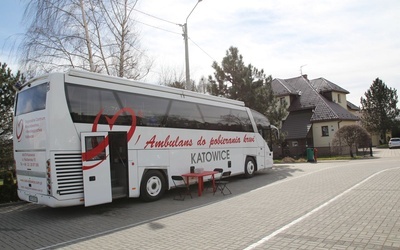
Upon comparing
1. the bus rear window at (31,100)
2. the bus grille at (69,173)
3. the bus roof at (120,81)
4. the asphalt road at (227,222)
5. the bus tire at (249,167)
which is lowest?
the asphalt road at (227,222)

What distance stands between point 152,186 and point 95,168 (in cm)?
237

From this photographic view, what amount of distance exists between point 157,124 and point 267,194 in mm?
4395

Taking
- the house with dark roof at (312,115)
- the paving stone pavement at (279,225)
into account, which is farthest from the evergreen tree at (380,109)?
the paving stone pavement at (279,225)

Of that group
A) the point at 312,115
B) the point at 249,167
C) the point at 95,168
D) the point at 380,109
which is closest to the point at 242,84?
the point at 249,167

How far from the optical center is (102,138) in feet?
29.4

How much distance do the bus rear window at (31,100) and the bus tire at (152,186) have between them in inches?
147

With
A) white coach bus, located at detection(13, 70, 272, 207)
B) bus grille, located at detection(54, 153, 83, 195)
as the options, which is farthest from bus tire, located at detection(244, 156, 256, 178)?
bus grille, located at detection(54, 153, 83, 195)

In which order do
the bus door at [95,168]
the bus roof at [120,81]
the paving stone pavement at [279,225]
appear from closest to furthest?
the paving stone pavement at [279,225], the bus door at [95,168], the bus roof at [120,81]

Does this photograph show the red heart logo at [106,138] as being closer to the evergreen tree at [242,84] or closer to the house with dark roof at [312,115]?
the evergreen tree at [242,84]

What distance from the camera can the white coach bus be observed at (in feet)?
27.0

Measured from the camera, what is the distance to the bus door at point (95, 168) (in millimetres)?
8516

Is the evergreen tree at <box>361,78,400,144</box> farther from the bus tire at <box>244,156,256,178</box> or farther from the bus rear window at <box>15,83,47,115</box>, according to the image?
the bus rear window at <box>15,83,47,115</box>

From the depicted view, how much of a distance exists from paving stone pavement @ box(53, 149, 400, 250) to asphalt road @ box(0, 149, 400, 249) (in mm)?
17

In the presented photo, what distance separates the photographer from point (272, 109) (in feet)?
87.1
